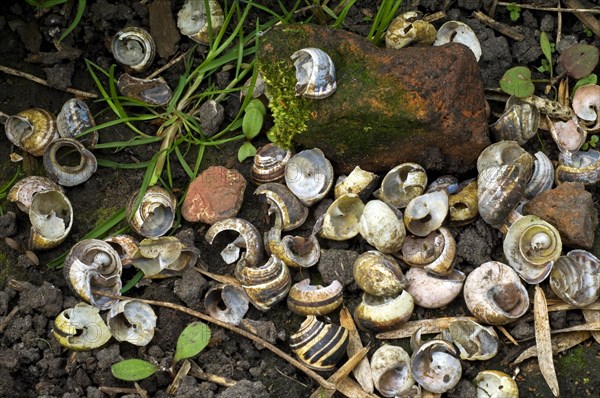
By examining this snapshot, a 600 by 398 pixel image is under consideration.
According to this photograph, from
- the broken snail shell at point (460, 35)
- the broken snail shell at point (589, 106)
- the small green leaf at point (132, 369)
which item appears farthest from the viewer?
the broken snail shell at point (460, 35)

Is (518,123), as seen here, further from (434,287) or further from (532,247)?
(434,287)

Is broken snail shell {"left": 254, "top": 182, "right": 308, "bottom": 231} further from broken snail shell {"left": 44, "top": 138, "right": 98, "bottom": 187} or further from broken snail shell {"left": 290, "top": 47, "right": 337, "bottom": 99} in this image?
broken snail shell {"left": 44, "top": 138, "right": 98, "bottom": 187}

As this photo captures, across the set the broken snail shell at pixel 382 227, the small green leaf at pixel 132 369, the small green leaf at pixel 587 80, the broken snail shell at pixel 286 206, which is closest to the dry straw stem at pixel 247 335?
the small green leaf at pixel 132 369

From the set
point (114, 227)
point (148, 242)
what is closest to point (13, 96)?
point (114, 227)

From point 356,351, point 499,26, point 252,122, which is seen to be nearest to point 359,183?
point 252,122

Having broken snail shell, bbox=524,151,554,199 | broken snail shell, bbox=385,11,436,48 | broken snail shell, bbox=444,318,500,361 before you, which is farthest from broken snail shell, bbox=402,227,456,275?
broken snail shell, bbox=385,11,436,48

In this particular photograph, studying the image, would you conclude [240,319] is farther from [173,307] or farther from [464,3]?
[464,3]

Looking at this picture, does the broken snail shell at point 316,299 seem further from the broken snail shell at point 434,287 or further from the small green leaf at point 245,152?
the small green leaf at point 245,152
